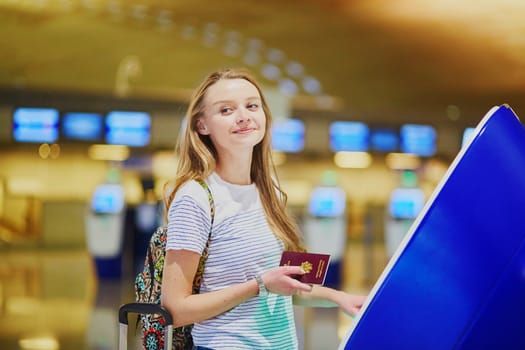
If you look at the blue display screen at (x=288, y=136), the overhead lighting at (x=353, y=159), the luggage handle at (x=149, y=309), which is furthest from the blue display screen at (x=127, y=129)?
the luggage handle at (x=149, y=309)

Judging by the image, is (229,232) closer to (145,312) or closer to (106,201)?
(145,312)

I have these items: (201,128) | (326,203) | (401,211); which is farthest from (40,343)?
(401,211)

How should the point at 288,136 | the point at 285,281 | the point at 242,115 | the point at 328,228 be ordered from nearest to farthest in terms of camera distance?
the point at 285,281 → the point at 242,115 → the point at 328,228 → the point at 288,136

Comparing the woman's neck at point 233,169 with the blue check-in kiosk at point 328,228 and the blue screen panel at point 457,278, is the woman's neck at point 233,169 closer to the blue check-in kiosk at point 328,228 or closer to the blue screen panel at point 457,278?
the blue screen panel at point 457,278

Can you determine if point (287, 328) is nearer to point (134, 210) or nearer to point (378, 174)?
point (134, 210)

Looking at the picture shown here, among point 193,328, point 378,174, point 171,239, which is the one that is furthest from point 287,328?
point 378,174

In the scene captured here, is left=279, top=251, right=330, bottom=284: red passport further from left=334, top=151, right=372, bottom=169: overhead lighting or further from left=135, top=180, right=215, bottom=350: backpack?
left=334, top=151, right=372, bottom=169: overhead lighting

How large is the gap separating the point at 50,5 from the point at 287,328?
529 inches

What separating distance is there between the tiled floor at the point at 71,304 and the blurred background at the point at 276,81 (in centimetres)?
28

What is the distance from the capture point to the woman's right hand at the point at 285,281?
2.00 m

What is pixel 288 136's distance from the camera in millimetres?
15188

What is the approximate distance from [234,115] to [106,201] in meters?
11.5

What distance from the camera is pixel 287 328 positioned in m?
2.27

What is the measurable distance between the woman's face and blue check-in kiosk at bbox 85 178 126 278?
11278 mm
